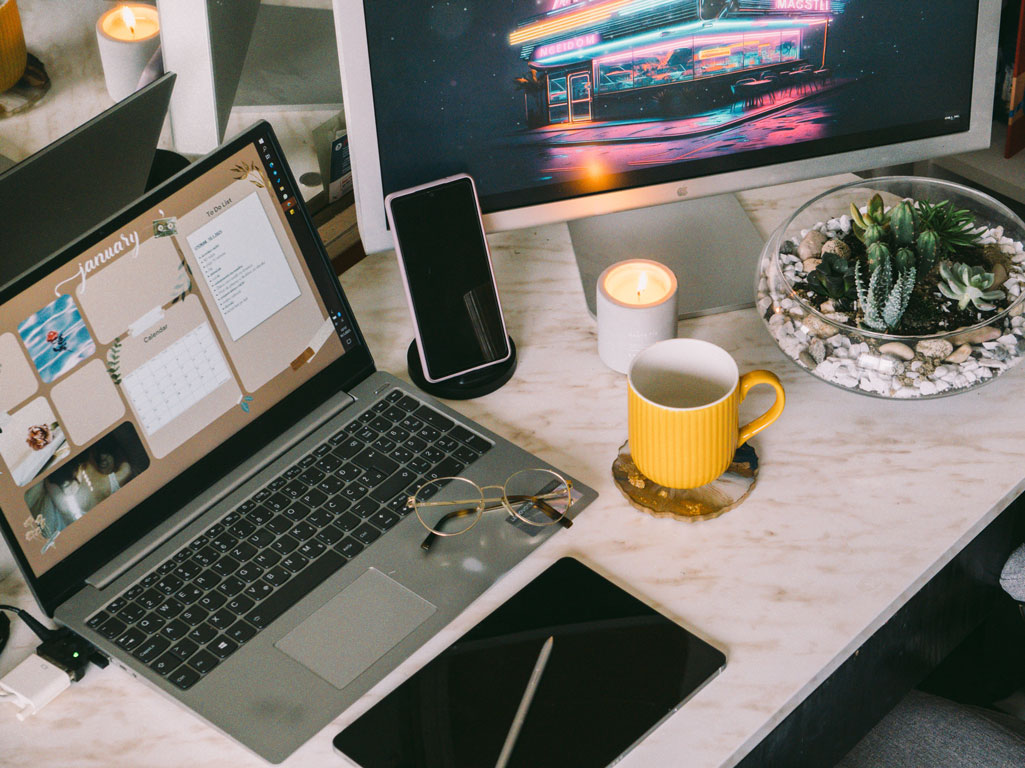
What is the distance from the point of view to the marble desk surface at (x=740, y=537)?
2.78 ft

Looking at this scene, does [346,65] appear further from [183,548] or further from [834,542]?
[834,542]

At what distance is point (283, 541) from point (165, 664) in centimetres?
15

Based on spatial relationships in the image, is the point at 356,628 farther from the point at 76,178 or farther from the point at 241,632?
the point at 76,178

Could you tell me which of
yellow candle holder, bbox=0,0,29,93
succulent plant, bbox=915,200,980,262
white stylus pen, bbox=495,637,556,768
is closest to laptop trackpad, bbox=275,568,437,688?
white stylus pen, bbox=495,637,556,768

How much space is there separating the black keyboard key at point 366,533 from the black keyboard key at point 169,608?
16cm

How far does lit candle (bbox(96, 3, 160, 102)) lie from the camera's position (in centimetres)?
143

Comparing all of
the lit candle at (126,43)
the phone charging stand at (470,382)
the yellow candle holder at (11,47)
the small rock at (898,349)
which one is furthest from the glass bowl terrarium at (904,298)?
the yellow candle holder at (11,47)

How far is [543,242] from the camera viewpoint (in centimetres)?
129

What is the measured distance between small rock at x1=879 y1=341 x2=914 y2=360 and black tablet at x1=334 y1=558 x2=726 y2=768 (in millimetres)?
332

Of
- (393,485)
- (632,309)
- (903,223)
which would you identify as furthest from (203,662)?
(903,223)

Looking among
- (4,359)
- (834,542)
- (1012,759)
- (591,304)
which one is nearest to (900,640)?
(1012,759)

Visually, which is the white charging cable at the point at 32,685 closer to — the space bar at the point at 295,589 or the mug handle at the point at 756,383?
the space bar at the point at 295,589

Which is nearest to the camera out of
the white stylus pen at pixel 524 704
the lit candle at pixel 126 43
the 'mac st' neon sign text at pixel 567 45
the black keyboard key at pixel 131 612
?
the white stylus pen at pixel 524 704

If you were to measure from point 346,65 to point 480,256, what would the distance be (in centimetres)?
23
